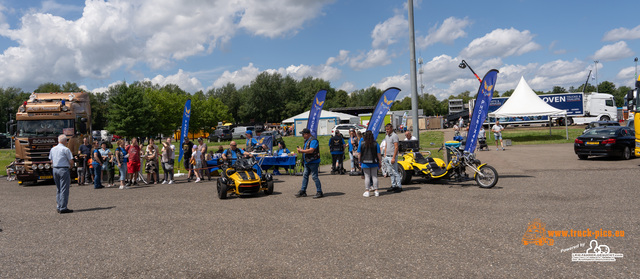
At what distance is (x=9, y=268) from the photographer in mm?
5078

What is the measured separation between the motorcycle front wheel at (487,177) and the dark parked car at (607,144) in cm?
868

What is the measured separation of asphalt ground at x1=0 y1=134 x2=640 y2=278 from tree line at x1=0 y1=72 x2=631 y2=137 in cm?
3354

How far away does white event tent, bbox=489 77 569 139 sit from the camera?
92.6 ft

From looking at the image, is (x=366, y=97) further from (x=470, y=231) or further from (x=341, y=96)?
(x=470, y=231)

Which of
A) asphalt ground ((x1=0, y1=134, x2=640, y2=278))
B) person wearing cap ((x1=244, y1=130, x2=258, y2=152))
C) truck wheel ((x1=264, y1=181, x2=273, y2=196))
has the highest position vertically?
person wearing cap ((x1=244, y1=130, x2=258, y2=152))

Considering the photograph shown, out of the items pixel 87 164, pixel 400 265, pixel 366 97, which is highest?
pixel 366 97

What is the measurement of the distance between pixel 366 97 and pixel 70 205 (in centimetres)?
9957

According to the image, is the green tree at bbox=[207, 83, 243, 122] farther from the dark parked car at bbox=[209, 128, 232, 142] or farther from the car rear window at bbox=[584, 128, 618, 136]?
the car rear window at bbox=[584, 128, 618, 136]

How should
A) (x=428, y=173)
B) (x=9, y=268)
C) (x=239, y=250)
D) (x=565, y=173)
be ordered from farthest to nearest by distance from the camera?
(x=565, y=173) < (x=428, y=173) < (x=239, y=250) < (x=9, y=268)

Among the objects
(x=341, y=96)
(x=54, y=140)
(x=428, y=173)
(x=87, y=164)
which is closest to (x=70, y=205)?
(x=87, y=164)

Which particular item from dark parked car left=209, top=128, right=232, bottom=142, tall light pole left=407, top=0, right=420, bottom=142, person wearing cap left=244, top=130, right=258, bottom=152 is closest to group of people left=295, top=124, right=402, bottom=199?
tall light pole left=407, top=0, right=420, bottom=142

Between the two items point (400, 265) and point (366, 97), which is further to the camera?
point (366, 97)

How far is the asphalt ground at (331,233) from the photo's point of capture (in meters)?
4.70

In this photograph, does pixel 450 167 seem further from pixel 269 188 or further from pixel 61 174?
pixel 61 174
